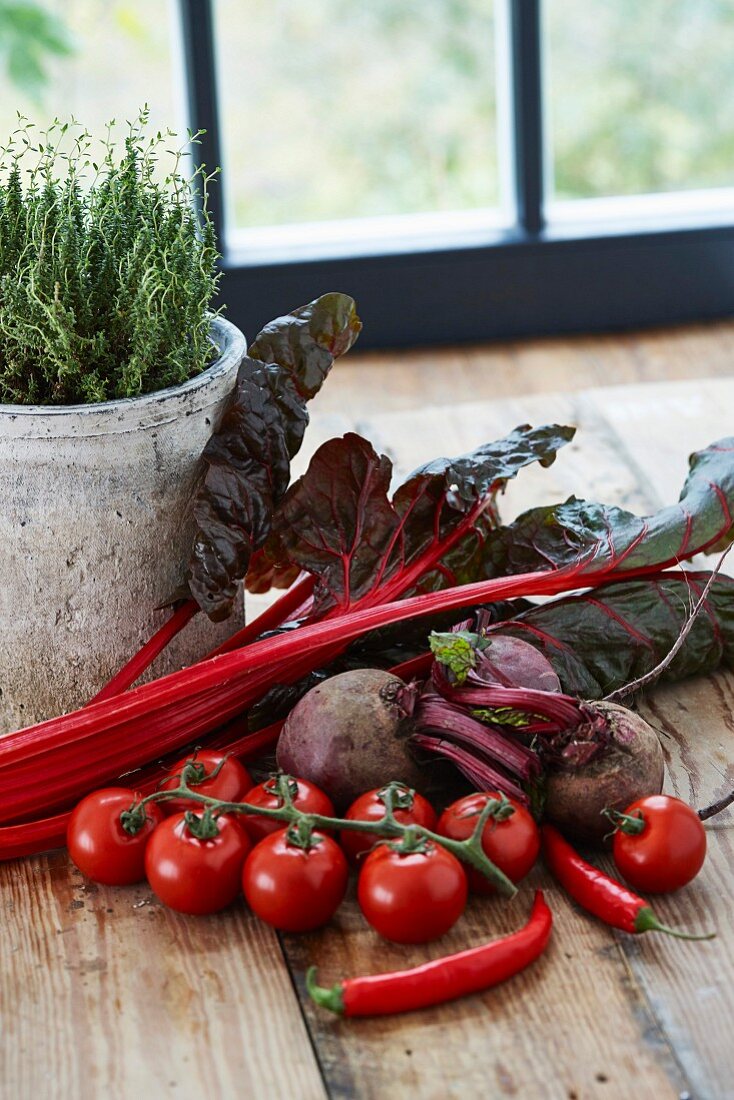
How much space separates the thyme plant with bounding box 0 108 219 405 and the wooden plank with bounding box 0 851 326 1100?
1.65ft

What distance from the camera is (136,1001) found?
1210mm

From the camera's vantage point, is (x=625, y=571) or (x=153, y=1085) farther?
(x=625, y=571)

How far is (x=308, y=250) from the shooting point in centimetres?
371

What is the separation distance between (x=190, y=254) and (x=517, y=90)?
2.39 metres

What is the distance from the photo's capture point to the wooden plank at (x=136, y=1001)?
1.12 meters

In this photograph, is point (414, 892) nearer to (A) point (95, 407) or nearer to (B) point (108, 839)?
(B) point (108, 839)

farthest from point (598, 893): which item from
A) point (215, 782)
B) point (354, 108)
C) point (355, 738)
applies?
point (354, 108)

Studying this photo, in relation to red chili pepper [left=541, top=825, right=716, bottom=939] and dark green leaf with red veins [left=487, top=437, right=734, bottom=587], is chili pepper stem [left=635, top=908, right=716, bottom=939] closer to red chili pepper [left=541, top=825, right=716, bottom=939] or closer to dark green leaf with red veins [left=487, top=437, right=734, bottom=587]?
red chili pepper [left=541, top=825, right=716, bottom=939]

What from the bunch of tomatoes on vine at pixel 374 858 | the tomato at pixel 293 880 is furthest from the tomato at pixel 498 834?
the tomato at pixel 293 880

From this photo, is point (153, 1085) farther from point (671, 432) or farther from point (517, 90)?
point (517, 90)

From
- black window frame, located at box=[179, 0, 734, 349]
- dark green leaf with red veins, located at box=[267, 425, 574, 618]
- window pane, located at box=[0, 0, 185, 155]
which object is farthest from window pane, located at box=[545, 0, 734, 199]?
dark green leaf with red veins, located at box=[267, 425, 574, 618]

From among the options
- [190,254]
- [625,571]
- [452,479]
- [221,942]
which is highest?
[190,254]

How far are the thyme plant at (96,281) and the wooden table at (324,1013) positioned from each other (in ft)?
1.61

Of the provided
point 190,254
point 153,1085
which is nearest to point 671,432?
point 190,254
